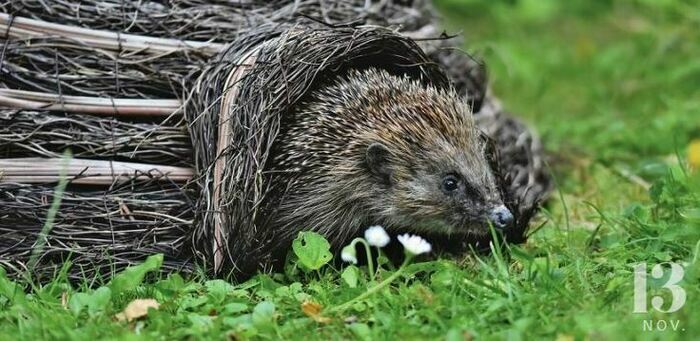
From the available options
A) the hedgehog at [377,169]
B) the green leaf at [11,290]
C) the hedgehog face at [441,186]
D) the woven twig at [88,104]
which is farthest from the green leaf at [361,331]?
the woven twig at [88,104]

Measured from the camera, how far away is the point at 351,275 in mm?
4586

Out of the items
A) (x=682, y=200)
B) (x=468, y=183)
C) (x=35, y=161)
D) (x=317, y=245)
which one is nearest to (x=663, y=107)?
(x=682, y=200)

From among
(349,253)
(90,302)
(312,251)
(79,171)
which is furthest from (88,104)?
(349,253)

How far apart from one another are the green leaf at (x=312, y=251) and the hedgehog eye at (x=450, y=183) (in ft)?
2.08

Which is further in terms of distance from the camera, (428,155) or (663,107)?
(663,107)

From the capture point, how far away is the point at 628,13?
10484 mm

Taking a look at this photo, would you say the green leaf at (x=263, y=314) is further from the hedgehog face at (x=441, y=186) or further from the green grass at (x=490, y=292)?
the hedgehog face at (x=441, y=186)

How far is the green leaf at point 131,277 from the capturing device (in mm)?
4469

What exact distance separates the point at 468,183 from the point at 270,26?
128cm

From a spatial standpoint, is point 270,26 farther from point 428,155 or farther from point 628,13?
point 628,13

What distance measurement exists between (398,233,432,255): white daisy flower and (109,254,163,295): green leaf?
1044mm

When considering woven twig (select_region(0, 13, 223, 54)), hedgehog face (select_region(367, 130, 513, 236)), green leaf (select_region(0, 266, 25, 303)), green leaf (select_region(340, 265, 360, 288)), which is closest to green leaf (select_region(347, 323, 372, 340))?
green leaf (select_region(340, 265, 360, 288))

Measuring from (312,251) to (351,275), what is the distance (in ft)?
0.81

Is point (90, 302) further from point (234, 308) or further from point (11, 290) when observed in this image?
point (234, 308)
